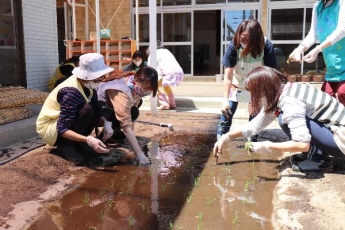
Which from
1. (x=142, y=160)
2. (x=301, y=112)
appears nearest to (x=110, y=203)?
(x=142, y=160)

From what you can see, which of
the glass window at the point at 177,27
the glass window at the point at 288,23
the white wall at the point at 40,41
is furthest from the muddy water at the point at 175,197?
the glass window at the point at 177,27

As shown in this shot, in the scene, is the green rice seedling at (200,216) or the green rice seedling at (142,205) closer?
the green rice seedling at (200,216)

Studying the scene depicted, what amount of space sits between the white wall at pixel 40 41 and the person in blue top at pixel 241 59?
401cm

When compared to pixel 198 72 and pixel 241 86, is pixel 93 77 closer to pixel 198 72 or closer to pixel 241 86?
pixel 241 86

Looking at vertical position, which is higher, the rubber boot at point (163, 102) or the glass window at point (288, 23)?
the glass window at point (288, 23)

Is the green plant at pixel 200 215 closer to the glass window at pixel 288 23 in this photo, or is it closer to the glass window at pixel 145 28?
the glass window at pixel 288 23

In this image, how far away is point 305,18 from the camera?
11242 mm

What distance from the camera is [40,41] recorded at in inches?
275

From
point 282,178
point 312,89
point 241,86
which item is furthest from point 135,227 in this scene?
point 241,86

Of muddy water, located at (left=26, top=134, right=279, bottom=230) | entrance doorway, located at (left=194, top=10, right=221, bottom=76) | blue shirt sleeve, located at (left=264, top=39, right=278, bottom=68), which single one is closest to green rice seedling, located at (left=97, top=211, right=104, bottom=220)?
muddy water, located at (left=26, top=134, right=279, bottom=230)

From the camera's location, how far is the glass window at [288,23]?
11383 mm

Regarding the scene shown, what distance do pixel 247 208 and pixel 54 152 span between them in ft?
7.06

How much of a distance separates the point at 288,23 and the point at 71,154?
9.50m

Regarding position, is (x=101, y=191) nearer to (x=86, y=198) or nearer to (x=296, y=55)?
(x=86, y=198)
